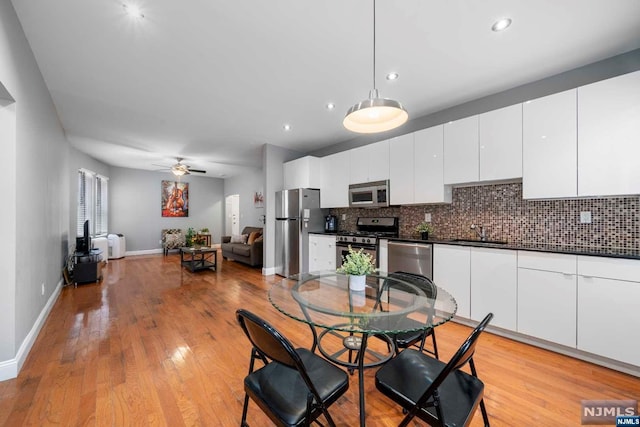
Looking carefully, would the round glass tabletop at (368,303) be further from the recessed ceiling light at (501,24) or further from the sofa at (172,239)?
the sofa at (172,239)

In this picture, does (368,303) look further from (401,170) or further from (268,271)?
(268,271)

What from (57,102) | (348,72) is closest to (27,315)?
(57,102)

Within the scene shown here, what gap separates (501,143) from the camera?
9.12 feet

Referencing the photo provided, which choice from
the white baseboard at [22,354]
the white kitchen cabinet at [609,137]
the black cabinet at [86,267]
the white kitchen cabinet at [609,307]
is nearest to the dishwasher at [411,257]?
the white kitchen cabinet at [609,307]

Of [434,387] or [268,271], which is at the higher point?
[434,387]

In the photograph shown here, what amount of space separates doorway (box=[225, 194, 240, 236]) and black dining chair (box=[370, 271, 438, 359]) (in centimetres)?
786

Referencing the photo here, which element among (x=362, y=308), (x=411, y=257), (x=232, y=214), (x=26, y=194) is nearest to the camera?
(x=362, y=308)

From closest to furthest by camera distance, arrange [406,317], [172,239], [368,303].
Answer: [406,317] < [368,303] < [172,239]

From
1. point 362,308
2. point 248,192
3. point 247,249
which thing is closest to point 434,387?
point 362,308

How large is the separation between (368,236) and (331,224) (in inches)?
52.0

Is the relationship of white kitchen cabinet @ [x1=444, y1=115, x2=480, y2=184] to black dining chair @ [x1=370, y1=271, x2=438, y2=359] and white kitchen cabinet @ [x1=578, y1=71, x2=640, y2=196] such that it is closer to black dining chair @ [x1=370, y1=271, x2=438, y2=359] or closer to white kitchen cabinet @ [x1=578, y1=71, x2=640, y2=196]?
white kitchen cabinet @ [x1=578, y1=71, x2=640, y2=196]

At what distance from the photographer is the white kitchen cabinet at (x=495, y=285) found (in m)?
2.53

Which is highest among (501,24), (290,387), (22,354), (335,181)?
(501,24)

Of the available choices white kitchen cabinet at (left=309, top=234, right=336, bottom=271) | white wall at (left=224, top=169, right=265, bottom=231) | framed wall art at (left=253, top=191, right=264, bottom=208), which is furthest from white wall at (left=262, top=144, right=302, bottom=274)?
Result: framed wall art at (left=253, top=191, right=264, bottom=208)
